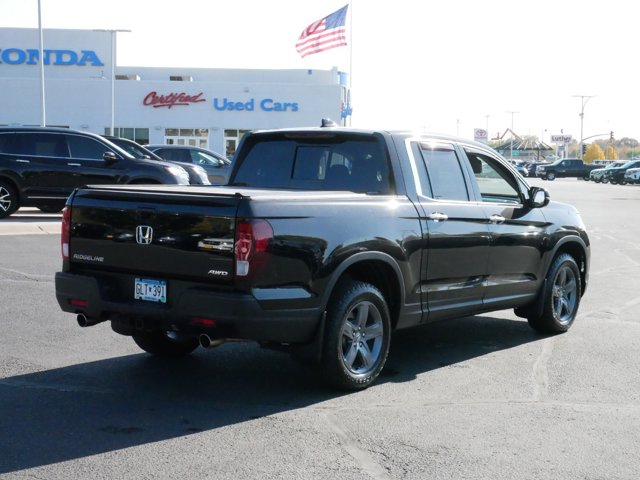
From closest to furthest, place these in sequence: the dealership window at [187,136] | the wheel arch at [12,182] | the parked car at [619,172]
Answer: the wheel arch at [12,182]
the dealership window at [187,136]
the parked car at [619,172]

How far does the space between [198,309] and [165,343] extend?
1.69 metres

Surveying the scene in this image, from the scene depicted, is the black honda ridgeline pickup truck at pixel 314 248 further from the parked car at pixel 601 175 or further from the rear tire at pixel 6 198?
the parked car at pixel 601 175

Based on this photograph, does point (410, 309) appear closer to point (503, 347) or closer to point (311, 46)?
point (503, 347)

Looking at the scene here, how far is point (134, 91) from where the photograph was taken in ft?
198

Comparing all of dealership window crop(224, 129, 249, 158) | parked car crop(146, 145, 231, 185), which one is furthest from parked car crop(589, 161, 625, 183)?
parked car crop(146, 145, 231, 185)

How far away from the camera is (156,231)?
20.3 feet

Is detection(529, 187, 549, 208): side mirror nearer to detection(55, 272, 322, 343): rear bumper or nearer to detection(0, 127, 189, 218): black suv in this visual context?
detection(55, 272, 322, 343): rear bumper

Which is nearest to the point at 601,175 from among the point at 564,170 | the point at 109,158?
the point at 564,170

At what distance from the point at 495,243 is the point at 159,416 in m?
3.45

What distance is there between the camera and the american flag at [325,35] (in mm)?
42000

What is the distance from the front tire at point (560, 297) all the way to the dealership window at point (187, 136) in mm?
53283

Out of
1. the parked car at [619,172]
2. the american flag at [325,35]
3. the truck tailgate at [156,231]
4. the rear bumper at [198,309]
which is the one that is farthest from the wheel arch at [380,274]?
the parked car at [619,172]

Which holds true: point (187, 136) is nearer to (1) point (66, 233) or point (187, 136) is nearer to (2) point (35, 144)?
(2) point (35, 144)

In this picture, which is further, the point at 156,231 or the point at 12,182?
the point at 12,182
